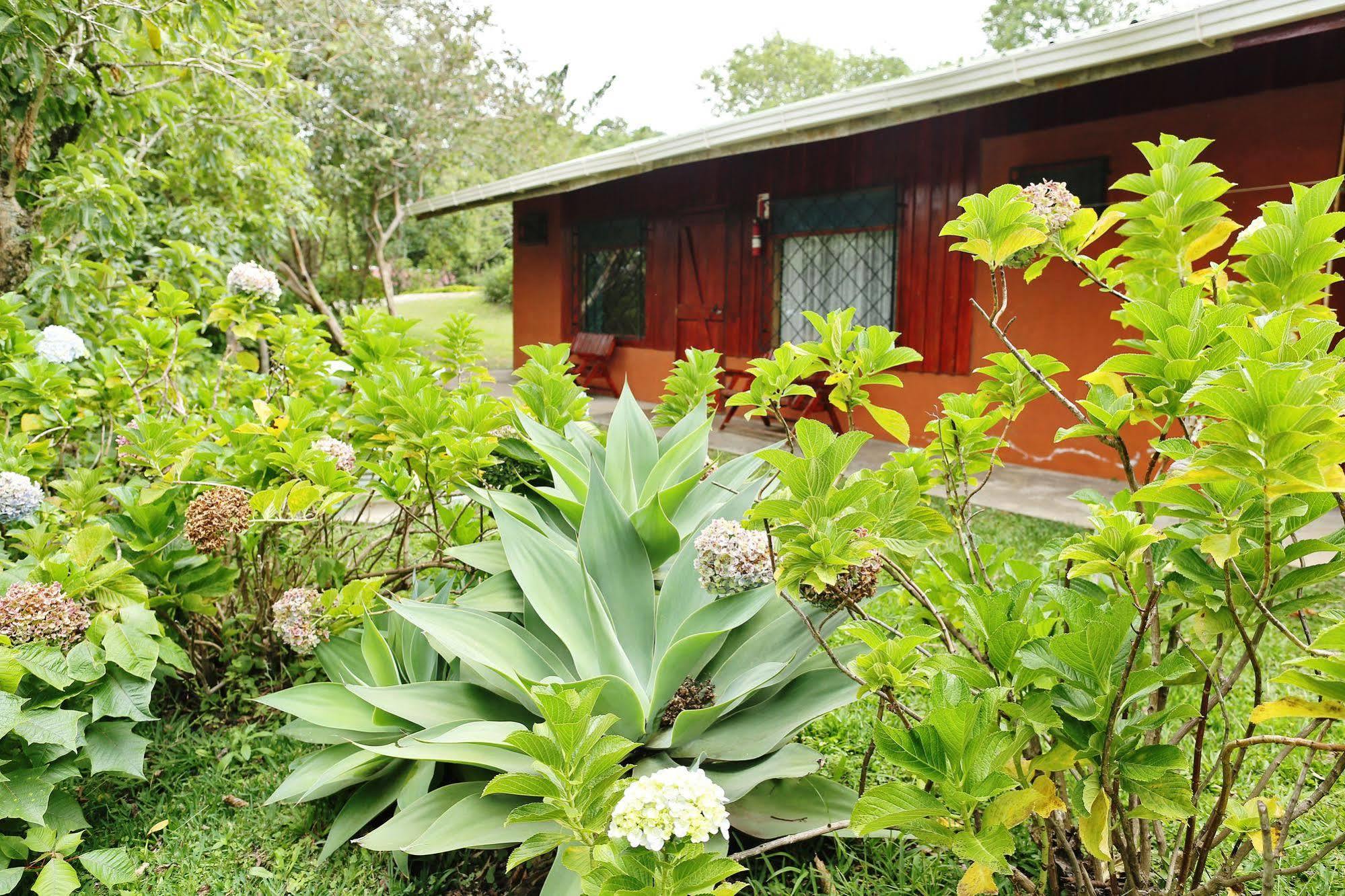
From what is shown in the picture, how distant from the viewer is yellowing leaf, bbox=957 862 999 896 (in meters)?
1.04

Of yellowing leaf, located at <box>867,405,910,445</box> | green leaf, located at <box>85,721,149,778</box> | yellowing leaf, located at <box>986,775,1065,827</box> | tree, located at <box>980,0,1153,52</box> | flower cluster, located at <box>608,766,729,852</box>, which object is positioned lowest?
green leaf, located at <box>85,721,149,778</box>

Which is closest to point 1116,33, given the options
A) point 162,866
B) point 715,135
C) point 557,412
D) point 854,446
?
point 715,135

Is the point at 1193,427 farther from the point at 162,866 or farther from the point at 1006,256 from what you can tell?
the point at 162,866

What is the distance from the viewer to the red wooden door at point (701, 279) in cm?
859

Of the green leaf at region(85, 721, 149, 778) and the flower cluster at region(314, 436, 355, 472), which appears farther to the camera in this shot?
the flower cluster at region(314, 436, 355, 472)

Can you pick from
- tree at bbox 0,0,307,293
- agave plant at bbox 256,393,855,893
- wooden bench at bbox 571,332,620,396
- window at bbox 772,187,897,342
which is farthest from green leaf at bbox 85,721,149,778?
wooden bench at bbox 571,332,620,396

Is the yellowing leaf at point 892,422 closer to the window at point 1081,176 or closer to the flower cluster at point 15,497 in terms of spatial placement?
the flower cluster at point 15,497

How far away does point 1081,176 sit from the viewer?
225 inches

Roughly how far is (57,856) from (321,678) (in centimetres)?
83

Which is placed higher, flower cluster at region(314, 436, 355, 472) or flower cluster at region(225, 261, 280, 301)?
flower cluster at region(225, 261, 280, 301)

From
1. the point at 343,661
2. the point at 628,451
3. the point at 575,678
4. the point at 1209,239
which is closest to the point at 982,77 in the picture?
the point at 628,451

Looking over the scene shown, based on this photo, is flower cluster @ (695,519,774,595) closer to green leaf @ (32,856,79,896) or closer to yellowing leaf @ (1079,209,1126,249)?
yellowing leaf @ (1079,209,1126,249)

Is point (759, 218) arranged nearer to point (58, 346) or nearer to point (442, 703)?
point (58, 346)

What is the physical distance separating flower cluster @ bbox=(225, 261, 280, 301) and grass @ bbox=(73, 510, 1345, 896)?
50.4 inches
